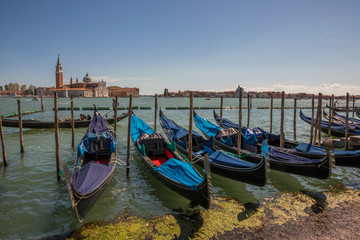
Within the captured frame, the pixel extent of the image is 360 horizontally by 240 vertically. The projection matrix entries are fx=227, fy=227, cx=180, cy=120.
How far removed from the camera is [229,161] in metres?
5.93

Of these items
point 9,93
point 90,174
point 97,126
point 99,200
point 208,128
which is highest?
point 9,93

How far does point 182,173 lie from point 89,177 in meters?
2.01

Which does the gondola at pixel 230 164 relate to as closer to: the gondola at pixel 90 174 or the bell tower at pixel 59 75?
the gondola at pixel 90 174

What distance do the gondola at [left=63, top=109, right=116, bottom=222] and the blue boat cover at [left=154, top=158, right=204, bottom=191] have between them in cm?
140

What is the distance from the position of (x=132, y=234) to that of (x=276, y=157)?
4.61 m

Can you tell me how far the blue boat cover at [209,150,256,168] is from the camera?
5.57 metres

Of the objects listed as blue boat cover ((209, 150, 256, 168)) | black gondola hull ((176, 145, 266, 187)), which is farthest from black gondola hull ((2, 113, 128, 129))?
black gondola hull ((176, 145, 266, 187))

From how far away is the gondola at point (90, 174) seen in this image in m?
3.98

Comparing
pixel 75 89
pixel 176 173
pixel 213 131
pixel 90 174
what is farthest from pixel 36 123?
pixel 75 89

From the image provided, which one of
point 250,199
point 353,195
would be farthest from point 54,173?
point 353,195

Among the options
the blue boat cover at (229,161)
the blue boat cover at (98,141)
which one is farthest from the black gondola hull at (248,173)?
the blue boat cover at (98,141)

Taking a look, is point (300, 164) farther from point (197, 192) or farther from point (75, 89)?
point (75, 89)

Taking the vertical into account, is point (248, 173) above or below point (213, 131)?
below

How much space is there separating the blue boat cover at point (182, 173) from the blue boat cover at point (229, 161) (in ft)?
3.80
